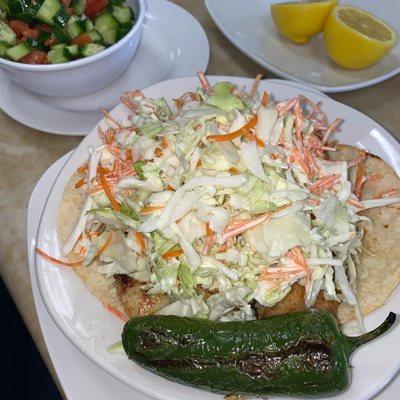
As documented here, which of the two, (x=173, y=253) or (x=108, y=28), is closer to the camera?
(x=173, y=253)

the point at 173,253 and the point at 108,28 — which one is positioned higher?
the point at 108,28

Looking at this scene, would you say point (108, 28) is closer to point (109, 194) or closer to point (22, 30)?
point (22, 30)

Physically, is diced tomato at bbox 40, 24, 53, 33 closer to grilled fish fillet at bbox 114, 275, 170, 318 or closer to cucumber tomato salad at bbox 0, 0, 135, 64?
cucumber tomato salad at bbox 0, 0, 135, 64

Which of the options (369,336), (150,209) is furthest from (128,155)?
(369,336)

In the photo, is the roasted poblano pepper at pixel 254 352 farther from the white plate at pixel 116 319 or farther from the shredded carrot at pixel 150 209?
the shredded carrot at pixel 150 209

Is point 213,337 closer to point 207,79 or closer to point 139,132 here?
point 139,132


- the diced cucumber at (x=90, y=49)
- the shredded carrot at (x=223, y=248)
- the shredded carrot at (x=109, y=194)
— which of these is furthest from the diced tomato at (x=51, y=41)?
the shredded carrot at (x=223, y=248)

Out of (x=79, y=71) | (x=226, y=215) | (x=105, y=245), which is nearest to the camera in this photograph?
(x=226, y=215)
